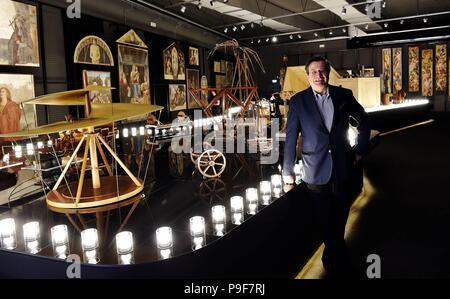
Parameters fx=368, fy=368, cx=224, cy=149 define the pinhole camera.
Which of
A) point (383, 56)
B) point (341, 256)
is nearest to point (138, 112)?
point (341, 256)

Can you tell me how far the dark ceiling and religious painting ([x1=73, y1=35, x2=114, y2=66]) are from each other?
91.7 inches

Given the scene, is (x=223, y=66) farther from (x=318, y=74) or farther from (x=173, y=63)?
(x=318, y=74)

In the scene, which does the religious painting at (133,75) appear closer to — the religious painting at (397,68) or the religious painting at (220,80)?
the religious painting at (220,80)

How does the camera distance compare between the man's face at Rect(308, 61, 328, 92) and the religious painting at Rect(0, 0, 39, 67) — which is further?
the religious painting at Rect(0, 0, 39, 67)

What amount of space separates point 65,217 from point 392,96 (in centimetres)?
1247

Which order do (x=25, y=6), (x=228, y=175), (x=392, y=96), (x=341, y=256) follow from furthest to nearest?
(x=392, y=96), (x=25, y=6), (x=228, y=175), (x=341, y=256)

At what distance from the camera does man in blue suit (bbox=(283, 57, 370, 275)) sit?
240 cm

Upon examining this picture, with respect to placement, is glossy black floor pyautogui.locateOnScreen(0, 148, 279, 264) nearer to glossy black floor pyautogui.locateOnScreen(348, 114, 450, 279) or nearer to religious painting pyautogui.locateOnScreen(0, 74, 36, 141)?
glossy black floor pyautogui.locateOnScreen(348, 114, 450, 279)

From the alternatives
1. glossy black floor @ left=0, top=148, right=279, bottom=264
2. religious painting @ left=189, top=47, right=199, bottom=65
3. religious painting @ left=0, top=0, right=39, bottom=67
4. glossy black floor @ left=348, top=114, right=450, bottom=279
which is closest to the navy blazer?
glossy black floor @ left=0, top=148, right=279, bottom=264

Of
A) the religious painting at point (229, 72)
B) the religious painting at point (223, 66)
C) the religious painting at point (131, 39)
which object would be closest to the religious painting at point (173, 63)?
the religious painting at point (131, 39)

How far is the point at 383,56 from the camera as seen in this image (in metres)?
17.6

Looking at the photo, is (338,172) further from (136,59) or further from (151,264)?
(136,59)

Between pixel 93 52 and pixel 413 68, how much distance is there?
15001 millimetres

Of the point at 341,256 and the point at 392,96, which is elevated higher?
the point at 392,96
